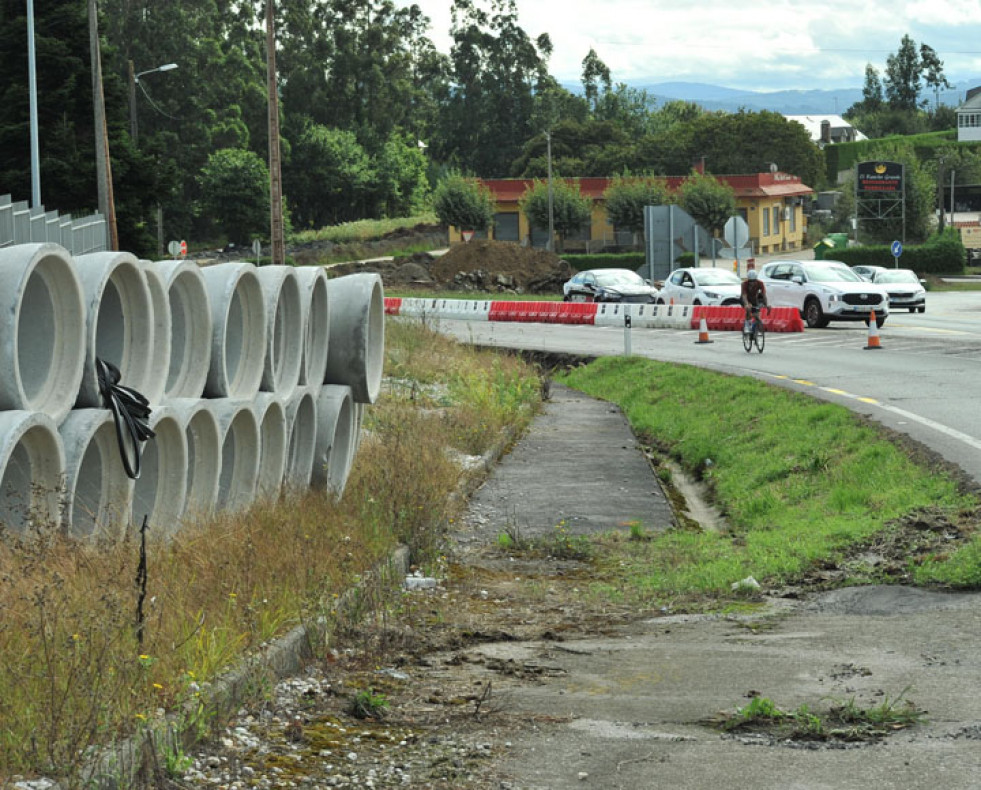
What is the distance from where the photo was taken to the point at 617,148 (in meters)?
108

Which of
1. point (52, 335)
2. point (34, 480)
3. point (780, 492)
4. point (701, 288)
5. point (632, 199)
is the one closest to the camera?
point (34, 480)

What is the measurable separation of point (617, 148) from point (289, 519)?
335 feet

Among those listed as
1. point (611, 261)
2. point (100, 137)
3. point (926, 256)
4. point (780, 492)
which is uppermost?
point (100, 137)

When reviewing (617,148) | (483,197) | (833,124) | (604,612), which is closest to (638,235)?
(483,197)

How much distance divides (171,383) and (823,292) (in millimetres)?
27485

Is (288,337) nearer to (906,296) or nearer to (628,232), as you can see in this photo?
(906,296)

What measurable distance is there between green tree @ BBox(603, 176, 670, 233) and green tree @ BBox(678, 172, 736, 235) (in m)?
1.89

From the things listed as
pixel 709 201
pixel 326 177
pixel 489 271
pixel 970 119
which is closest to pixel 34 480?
pixel 489 271

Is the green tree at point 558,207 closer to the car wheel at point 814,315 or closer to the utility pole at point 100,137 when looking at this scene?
the car wheel at point 814,315

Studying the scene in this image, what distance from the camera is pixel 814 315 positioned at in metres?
34.1

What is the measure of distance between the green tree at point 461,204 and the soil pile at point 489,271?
70.6 feet

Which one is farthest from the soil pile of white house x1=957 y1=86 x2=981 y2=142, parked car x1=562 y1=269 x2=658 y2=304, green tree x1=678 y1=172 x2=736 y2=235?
white house x1=957 y1=86 x2=981 y2=142

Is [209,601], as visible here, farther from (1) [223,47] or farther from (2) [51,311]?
(1) [223,47]

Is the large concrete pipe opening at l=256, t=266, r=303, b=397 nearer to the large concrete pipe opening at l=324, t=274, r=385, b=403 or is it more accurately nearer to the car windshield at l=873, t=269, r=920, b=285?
the large concrete pipe opening at l=324, t=274, r=385, b=403
